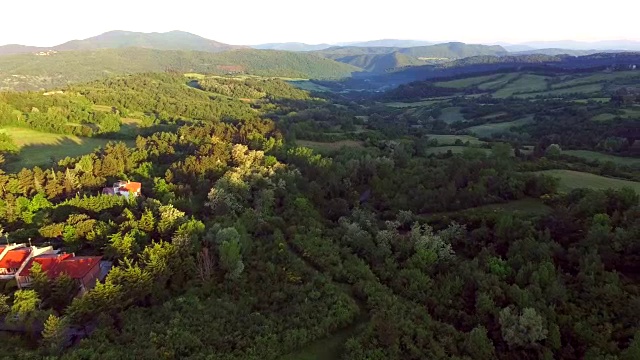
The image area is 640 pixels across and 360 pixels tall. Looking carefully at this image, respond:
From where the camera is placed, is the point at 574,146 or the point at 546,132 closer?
the point at 574,146

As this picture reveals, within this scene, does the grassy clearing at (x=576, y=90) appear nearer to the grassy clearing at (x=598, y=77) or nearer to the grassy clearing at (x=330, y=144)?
the grassy clearing at (x=598, y=77)

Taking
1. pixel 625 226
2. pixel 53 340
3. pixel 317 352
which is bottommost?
pixel 317 352

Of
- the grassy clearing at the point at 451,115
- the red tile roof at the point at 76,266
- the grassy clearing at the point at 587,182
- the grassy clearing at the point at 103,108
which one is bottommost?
the grassy clearing at the point at 451,115

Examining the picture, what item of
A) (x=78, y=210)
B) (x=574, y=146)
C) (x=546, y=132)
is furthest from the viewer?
(x=546, y=132)

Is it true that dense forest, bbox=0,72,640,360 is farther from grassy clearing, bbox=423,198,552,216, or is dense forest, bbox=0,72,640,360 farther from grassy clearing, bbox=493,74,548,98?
grassy clearing, bbox=493,74,548,98

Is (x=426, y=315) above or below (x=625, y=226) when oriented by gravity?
below

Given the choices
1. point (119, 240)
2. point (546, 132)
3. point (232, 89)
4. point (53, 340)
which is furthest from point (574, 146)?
point (232, 89)

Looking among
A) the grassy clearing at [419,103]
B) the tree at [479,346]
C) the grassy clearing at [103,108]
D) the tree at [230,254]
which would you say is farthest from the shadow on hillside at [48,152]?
the grassy clearing at [419,103]

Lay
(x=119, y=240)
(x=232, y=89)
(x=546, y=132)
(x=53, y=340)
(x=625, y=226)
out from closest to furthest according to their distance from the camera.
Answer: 1. (x=53, y=340)
2. (x=625, y=226)
3. (x=119, y=240)
4. (x=546, y=132)
5. (x=232, y=89)

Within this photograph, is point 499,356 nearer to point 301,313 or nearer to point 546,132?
point 301,313
